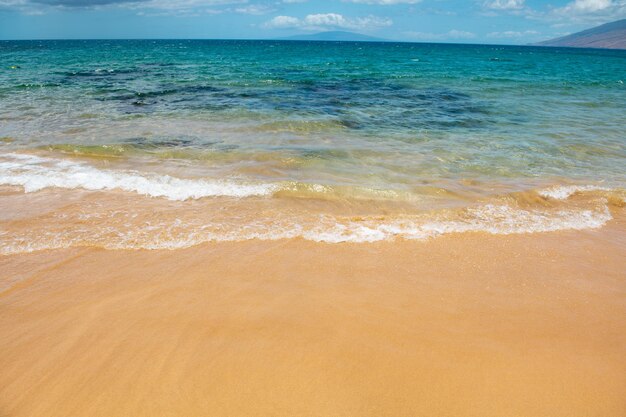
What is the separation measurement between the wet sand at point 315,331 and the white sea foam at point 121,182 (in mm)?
1802

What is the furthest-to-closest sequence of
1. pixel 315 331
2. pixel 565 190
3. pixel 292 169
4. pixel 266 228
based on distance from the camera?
pixel 292 169
pixel 565 190
pixel 266 228
pixel 315 331

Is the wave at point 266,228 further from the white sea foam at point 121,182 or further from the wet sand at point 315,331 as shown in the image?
the white sea foam at point 121,182

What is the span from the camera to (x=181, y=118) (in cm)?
1208

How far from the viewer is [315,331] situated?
10.2 ft

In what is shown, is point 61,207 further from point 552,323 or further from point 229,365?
point 552,323

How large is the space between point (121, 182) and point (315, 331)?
4.87 m

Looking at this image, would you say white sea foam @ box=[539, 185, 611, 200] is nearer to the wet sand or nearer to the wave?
the wave

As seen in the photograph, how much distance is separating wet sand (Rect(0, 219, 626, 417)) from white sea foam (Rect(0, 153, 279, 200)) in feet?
5.91

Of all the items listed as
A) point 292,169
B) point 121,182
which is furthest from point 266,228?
point 121,182

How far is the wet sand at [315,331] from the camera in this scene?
2512 mm

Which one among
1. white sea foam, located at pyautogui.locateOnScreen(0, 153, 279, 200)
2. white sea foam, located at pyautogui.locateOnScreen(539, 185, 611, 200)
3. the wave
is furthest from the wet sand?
white sea foam, located at pyautogui.locateOnScreen(539, 185, 611, 200)

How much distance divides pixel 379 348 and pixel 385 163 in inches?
217

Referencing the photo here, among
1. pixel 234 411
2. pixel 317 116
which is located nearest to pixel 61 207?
pixel 234 411

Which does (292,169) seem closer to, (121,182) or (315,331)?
(121,182)
